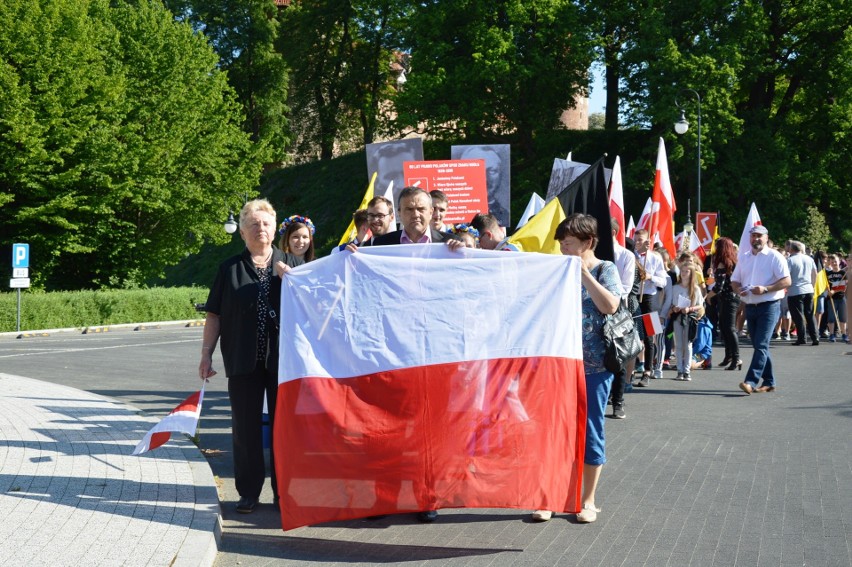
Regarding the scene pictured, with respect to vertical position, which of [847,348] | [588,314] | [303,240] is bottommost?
[847,348]

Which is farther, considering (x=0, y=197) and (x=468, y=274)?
(x=0, y=197)

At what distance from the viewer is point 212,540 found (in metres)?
5.70

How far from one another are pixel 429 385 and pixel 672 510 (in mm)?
1862

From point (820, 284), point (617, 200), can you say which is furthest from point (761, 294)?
point (820, 284)

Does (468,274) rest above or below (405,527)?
above

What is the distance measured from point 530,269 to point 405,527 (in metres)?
1.76

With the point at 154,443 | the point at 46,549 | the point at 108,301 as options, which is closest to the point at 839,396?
the point at 154,443

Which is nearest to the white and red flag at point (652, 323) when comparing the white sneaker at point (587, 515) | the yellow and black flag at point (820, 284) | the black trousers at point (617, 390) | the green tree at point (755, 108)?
the black trousers at point (617, 390)

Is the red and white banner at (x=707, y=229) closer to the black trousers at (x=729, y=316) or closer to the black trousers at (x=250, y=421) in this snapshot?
the black trousers at (x=729, y=316)

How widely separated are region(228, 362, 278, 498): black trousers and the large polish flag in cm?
62

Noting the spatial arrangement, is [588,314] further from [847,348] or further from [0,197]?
[0,197]

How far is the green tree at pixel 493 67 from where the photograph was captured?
43281 mm

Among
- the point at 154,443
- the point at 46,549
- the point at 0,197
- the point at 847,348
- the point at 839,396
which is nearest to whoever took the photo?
the point at 46,549

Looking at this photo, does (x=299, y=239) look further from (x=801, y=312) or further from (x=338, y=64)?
(x=338, y=64)
